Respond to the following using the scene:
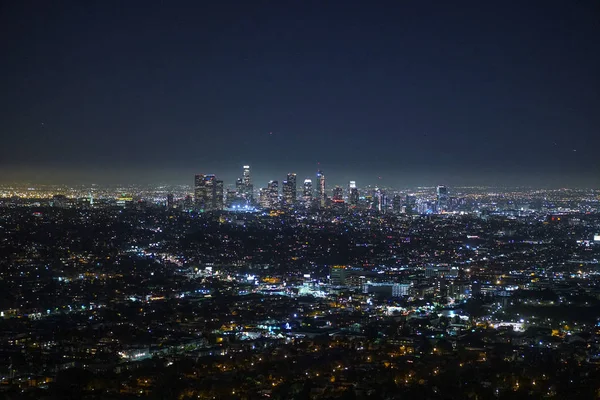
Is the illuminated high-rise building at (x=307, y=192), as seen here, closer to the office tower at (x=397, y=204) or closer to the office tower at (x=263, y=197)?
the office tower at (x=263, y=197)

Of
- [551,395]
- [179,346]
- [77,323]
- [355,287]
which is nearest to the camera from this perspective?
[551,395]

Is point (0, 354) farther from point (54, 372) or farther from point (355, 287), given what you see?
point (355, 287)

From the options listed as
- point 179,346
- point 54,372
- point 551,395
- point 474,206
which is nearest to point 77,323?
point 179,346

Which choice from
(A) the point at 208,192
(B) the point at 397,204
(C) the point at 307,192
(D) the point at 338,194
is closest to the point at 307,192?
(C) the point at 307,192

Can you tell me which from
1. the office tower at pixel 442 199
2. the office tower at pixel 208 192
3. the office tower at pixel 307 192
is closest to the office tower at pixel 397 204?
the office tower at pixel 442 199

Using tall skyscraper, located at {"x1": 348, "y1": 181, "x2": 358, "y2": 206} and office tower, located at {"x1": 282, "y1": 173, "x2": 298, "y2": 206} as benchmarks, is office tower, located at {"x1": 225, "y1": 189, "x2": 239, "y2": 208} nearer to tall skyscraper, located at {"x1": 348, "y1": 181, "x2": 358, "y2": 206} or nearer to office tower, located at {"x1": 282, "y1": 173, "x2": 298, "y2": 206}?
office tower, located at {"x1": 282, "y1": 173, "x2": 298, "y2": 206}

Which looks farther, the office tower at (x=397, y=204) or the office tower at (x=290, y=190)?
the office tower at (x=290, y=190)

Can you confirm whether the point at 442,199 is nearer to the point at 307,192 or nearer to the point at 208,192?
the point at 307,192
